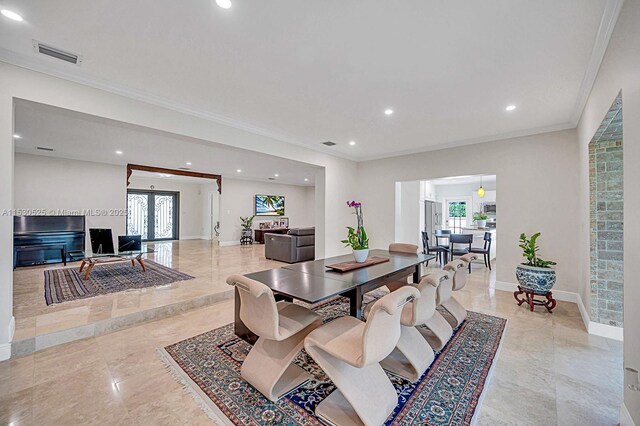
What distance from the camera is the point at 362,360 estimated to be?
150 cm

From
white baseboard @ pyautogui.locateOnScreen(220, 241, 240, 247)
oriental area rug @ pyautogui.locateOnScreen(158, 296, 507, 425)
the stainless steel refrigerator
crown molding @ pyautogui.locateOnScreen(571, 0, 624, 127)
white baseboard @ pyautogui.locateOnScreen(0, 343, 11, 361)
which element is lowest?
oriental area rug @ pyautogui.locateOnScreen(158, 296, 507, 425)

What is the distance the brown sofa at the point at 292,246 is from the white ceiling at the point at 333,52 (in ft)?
12.0

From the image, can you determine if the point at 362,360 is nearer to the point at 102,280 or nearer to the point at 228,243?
the point at 102,280

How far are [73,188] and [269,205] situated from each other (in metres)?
6.08

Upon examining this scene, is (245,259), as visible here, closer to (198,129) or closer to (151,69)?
(198,129)

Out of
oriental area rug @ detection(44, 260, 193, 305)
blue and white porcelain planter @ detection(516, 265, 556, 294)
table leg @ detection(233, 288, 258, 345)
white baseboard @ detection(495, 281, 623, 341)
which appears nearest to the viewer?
table leg @ detection(233, 288, 258, 345)

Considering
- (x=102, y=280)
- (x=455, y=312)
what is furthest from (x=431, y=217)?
(x=102, y=280)

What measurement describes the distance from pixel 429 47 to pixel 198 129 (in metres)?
2.85

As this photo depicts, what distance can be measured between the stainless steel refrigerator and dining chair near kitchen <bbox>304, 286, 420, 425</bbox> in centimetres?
653

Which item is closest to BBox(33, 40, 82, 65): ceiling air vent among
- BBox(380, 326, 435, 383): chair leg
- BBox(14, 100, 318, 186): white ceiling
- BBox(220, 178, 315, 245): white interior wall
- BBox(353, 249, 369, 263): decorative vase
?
BBox(14, 100, 318, 186): white ceiling

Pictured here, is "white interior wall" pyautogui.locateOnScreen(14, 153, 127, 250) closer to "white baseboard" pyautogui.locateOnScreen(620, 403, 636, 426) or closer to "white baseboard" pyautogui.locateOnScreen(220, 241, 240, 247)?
"white baseboard" pyautogui.locateOnScreen(220, 241, 240, 247)

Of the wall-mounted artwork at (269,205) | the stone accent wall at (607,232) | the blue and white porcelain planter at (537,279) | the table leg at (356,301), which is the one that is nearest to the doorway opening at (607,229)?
the stone accent wall at (607,232)

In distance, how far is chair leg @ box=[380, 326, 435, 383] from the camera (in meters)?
2.07

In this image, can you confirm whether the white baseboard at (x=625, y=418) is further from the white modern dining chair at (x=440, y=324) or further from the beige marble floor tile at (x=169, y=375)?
the white modern dining chair at (x=440, y=324)
